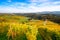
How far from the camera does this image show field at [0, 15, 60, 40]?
2.82 m

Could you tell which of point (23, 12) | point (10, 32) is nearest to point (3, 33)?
point (10, 32)

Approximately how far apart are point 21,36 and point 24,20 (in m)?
0.35

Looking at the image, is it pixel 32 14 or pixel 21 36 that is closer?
→ pixel 21 36

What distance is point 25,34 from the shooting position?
9.32 ft

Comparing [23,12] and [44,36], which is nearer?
[44,36]

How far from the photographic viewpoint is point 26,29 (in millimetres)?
2869

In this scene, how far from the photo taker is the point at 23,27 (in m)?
2.89

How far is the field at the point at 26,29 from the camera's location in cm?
282

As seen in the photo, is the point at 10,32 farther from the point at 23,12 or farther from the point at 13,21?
the point at 23,12

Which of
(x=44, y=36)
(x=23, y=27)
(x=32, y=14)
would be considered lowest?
(x=44, y=36)

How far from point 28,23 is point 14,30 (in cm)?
31

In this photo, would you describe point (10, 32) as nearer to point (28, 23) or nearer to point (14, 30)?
point (14, 30)

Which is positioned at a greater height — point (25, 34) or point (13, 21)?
point (13, 21)

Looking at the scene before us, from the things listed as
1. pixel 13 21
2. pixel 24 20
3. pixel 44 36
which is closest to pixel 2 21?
pixel 13 21
